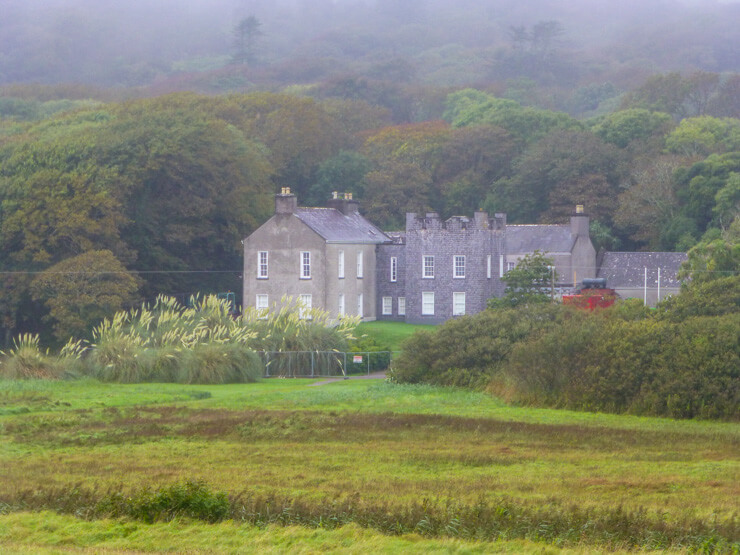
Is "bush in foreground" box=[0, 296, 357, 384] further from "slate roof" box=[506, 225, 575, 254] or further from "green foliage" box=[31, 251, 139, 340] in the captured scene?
"slate roof" box=[506, 225, 575, 254]

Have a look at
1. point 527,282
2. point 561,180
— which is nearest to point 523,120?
point 561,180

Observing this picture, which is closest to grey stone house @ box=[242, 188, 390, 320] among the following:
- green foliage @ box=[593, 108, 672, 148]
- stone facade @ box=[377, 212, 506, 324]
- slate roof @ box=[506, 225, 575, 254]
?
stone facade @ box=[377, 212, 506, 324]

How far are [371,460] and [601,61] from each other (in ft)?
605

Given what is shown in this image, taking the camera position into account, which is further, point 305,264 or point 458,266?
point 458,266

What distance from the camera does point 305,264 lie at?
6066 centimetres

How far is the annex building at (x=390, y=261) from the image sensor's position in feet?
199

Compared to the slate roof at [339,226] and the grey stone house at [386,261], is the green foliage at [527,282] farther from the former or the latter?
the slate roof at [339,226]

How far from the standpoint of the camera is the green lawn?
184 feet

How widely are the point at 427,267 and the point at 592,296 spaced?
11945 mm

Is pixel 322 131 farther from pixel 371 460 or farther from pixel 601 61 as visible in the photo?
pixel 601 61

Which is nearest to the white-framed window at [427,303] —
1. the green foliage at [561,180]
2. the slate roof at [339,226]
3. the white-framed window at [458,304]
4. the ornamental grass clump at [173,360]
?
the white-framed window at [458,304]

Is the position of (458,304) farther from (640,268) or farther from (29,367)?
(29,367)

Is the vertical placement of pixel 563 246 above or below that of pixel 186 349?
above

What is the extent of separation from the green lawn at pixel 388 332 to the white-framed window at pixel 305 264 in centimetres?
426
